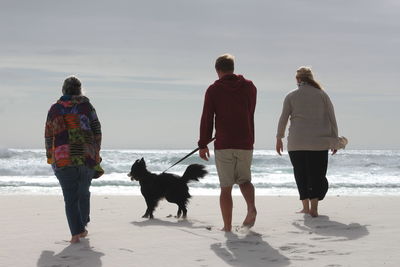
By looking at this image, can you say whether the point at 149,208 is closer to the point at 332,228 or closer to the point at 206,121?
the point at 206,121

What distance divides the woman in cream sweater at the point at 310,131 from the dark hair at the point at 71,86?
2.44 meters

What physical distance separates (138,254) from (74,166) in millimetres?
987

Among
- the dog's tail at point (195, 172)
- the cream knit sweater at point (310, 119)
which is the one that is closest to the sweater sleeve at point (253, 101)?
the cream knit sweater at point (310, 119)

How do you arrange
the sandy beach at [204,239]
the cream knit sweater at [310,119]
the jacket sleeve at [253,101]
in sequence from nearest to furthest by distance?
the sandy beach at [204,239] → the jacket sleeve at [253,101] → the cream knit sweater at [310,119]

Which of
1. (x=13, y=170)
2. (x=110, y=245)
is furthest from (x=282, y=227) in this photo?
(x=13, y=170)

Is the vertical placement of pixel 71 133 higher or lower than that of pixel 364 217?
higher

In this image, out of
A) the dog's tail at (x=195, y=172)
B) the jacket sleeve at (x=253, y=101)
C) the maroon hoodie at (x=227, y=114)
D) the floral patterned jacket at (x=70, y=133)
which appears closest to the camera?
the floral patterned jacket at (x=70, y=133)

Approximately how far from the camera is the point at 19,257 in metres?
4.68

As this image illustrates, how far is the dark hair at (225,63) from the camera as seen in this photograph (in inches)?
218

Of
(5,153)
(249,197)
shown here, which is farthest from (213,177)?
(5,153)

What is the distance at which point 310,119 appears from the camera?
6.61 metres

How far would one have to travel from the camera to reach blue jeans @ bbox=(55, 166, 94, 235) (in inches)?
201

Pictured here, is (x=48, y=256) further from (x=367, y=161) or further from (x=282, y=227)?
(x=367, y=161)

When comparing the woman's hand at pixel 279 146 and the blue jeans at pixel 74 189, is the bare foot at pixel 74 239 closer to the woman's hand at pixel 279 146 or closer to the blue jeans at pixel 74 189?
the blue jeans at pixel 74 189
